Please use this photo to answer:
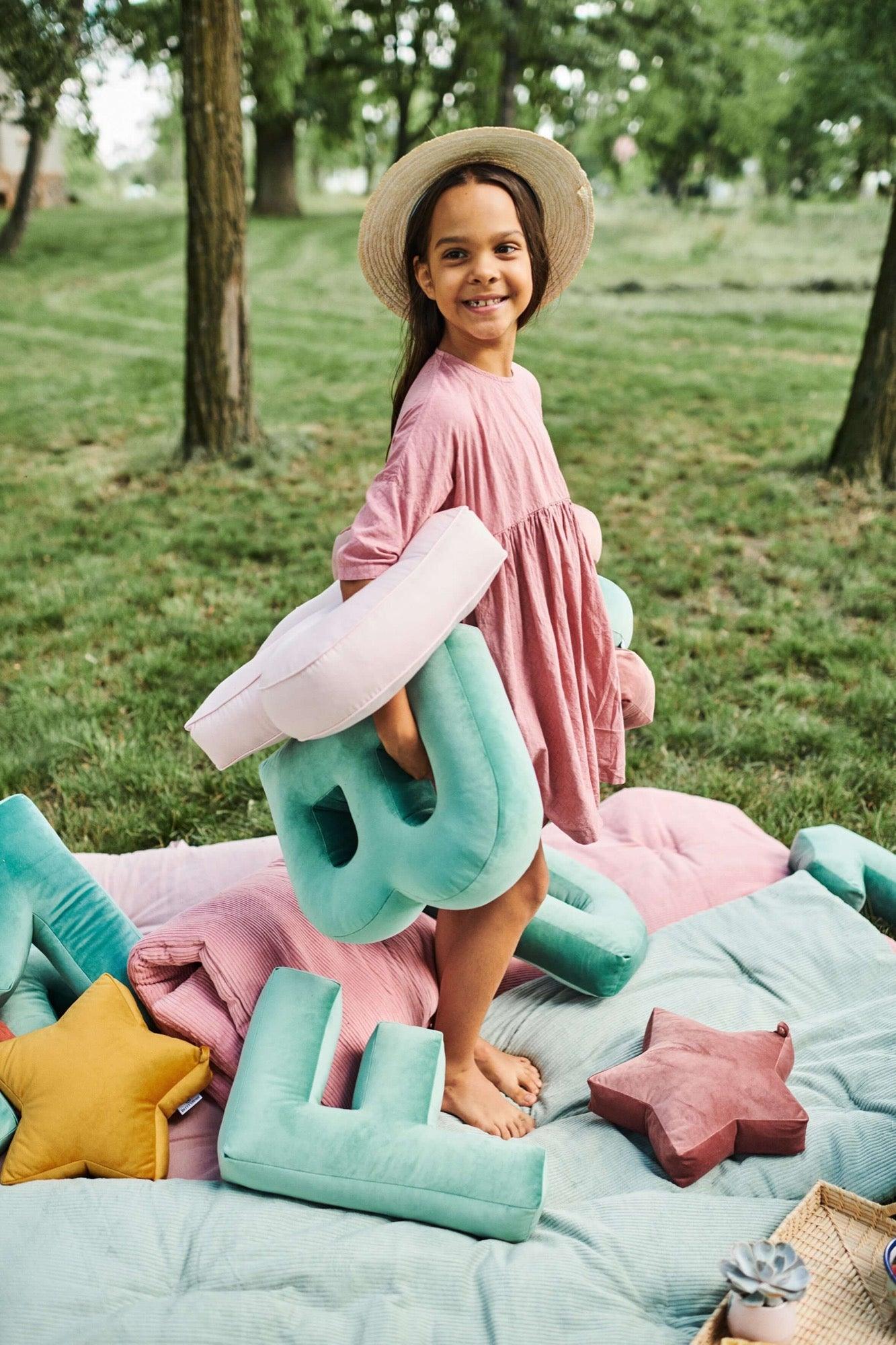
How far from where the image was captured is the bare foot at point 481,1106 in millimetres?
2037

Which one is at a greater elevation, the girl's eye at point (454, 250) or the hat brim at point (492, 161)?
the hat brim at point (492, 161)

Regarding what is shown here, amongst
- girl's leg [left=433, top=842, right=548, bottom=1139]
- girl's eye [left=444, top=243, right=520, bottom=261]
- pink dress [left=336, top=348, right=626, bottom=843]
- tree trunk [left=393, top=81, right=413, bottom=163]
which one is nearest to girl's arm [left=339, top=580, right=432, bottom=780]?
pink dress [left=336, top=348, right=626, bottom=843]

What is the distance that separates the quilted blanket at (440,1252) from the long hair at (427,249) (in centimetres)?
136

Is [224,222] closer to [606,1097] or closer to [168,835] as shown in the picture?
[168,835]

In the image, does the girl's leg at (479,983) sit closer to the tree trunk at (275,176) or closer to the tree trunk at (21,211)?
the tree trunk at (21,211)

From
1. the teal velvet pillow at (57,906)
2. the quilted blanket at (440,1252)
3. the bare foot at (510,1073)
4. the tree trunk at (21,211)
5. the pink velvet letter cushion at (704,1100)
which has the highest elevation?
the tree trunk at (21,211)

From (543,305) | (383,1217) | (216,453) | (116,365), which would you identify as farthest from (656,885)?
(116,365)

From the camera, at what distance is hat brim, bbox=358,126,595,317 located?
6.50 feet

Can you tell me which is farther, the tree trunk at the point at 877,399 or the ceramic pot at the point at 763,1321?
the tree trunk at the point at 877,399

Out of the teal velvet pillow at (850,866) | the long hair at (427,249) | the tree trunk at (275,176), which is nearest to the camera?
the long hair at (427,249)

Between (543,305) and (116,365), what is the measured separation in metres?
8.07

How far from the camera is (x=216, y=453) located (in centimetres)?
678

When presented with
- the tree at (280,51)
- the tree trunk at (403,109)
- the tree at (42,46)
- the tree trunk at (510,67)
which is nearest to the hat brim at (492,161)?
the tree at (42,46)

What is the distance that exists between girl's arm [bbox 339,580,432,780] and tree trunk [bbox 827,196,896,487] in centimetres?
507
